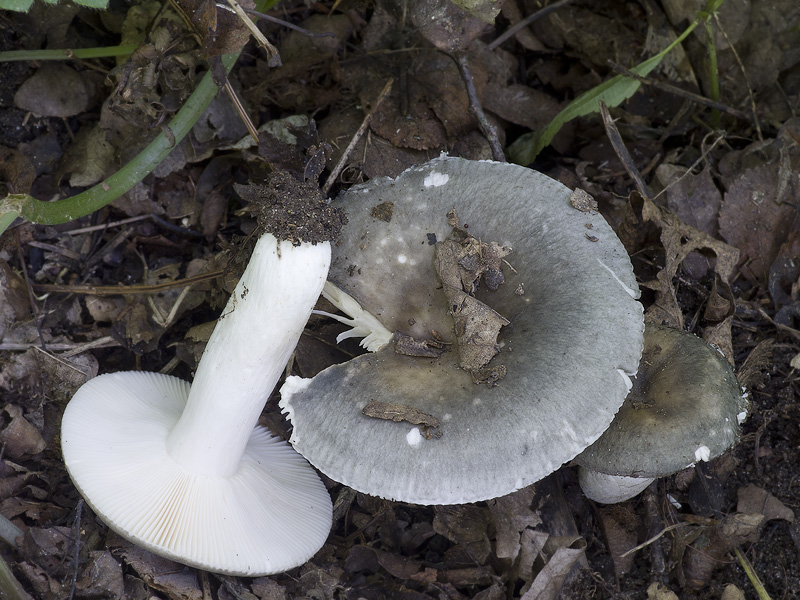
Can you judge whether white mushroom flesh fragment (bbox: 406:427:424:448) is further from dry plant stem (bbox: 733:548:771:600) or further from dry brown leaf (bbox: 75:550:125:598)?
dry plant stem (bbox: 733:548:771:600)

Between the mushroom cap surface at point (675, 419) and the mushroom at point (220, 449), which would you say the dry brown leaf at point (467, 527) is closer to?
the mushroom at point (220, 449)

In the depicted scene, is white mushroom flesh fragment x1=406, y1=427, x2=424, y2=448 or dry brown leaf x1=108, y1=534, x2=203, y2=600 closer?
white mushroom flesh fragment x1=406, y1=427, x2=424, y2=448

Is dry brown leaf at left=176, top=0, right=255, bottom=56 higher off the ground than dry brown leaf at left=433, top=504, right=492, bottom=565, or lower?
higher

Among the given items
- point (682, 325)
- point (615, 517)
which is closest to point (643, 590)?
point (615, 517)

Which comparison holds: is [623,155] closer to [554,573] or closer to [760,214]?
[760,214]

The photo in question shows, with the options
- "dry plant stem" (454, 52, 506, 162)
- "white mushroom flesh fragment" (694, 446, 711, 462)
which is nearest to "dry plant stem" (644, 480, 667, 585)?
"white mushroom flesh fragment" (694, 446, 711, 462)

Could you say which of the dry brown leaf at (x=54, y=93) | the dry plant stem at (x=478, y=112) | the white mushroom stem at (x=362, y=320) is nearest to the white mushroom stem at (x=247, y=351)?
the white mushroom stem at (x=362, y=320)

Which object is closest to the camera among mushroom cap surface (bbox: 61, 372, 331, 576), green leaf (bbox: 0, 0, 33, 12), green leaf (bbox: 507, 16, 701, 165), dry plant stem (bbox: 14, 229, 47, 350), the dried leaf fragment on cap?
green leaf (bbox: 0, 0, 33, 12)

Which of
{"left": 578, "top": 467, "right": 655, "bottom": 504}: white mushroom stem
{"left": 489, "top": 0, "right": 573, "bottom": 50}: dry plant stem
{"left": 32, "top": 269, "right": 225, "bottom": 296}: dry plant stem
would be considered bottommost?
{"left": 578, "top": 467, "right": 655, "bottom": 504}: white mushroom stem
